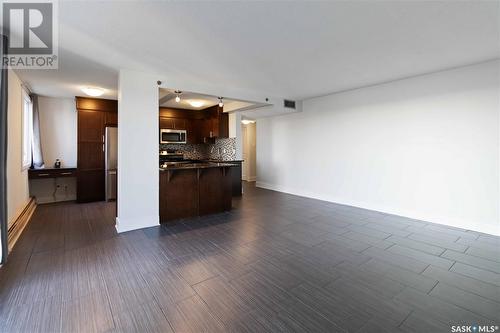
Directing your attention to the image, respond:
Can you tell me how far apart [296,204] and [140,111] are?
12.1 ft

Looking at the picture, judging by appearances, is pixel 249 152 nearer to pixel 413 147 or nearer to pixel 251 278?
pixel 413 147

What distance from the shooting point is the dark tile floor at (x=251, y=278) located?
1.74 metres

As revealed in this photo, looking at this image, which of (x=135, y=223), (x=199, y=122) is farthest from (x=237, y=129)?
(x=135, y=223)

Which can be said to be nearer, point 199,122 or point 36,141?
point 36,141

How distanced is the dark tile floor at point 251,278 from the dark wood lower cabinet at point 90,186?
1917 millimetres

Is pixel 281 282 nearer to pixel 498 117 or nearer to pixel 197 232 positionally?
pixel 197 232

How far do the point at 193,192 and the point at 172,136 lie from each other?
10.0ft

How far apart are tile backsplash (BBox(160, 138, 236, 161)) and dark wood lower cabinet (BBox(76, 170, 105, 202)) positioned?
6.60 feet

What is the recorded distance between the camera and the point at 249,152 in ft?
31.1

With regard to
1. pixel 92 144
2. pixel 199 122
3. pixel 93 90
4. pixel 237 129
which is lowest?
pixel 92 144

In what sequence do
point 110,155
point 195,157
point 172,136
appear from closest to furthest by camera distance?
point 110,155 → point 172,136 → point 195,157

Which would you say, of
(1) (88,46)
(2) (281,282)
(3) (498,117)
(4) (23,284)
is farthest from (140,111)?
(3) (498,117)

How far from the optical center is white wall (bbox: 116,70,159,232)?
3629 millimetres

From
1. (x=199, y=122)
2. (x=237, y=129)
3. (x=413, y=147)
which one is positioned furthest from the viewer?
(x=199, y=122)
